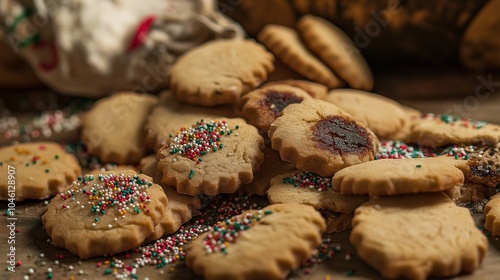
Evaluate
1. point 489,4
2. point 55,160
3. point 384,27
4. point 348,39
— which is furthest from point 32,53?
point 489,4

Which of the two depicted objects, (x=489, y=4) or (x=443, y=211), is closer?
(x=443, y=211)

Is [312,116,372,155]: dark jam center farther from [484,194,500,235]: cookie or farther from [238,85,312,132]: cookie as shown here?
[484,194,500,235]: cookie

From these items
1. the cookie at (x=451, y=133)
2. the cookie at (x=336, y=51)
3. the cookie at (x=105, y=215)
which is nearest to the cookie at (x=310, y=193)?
the cookie at (x=105, y=215)

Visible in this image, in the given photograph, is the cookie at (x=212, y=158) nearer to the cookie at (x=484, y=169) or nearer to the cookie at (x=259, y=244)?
the cookie at (x=259, y=244)

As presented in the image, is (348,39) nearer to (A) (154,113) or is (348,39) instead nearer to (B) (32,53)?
(A) (154,113)

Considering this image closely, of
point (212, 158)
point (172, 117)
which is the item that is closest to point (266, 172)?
point (212, 158)
